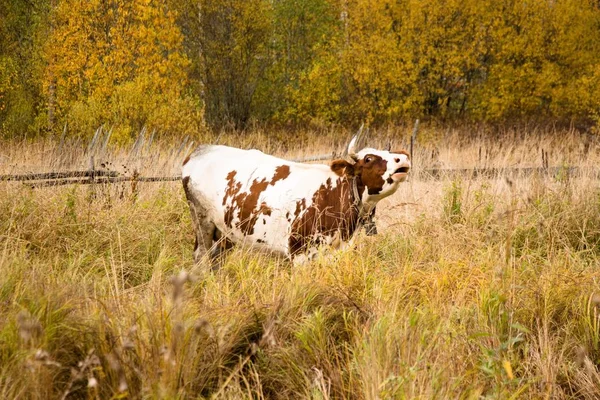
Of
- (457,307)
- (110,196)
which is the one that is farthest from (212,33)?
(457,307)

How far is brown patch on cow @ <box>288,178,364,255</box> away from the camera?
4.96 m

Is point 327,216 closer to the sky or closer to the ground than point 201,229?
closer to the sky

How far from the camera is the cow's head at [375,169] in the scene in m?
4.88

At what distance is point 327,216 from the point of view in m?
5.00

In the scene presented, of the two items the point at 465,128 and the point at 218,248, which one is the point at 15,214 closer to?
the point at 218,248

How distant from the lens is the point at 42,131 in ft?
60.7

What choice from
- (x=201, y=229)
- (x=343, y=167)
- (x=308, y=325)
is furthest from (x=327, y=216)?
(x=308, y=325)

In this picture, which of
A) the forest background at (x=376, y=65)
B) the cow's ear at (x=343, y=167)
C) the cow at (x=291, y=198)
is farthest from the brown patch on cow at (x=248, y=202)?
the forest background at (x=376, y=65)

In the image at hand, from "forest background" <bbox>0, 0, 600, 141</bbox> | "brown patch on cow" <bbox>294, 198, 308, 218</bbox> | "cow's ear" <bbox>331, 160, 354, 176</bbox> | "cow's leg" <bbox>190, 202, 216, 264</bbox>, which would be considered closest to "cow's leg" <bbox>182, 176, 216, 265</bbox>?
"cow's leg" <bbox>190, 202, 216, 264</bbox>

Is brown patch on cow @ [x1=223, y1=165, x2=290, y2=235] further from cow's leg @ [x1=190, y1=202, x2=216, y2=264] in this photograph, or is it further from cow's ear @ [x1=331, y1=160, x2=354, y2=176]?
cow's ear @ [x1=331, y1=160, x2=354, y2=176]

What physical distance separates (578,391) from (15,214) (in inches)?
173

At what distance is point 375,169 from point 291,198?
714 millimetres

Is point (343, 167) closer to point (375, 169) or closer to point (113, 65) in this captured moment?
point (375, 169)

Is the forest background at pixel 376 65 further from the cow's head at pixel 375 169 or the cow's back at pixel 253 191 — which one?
the cow's head at pixel 375 169
